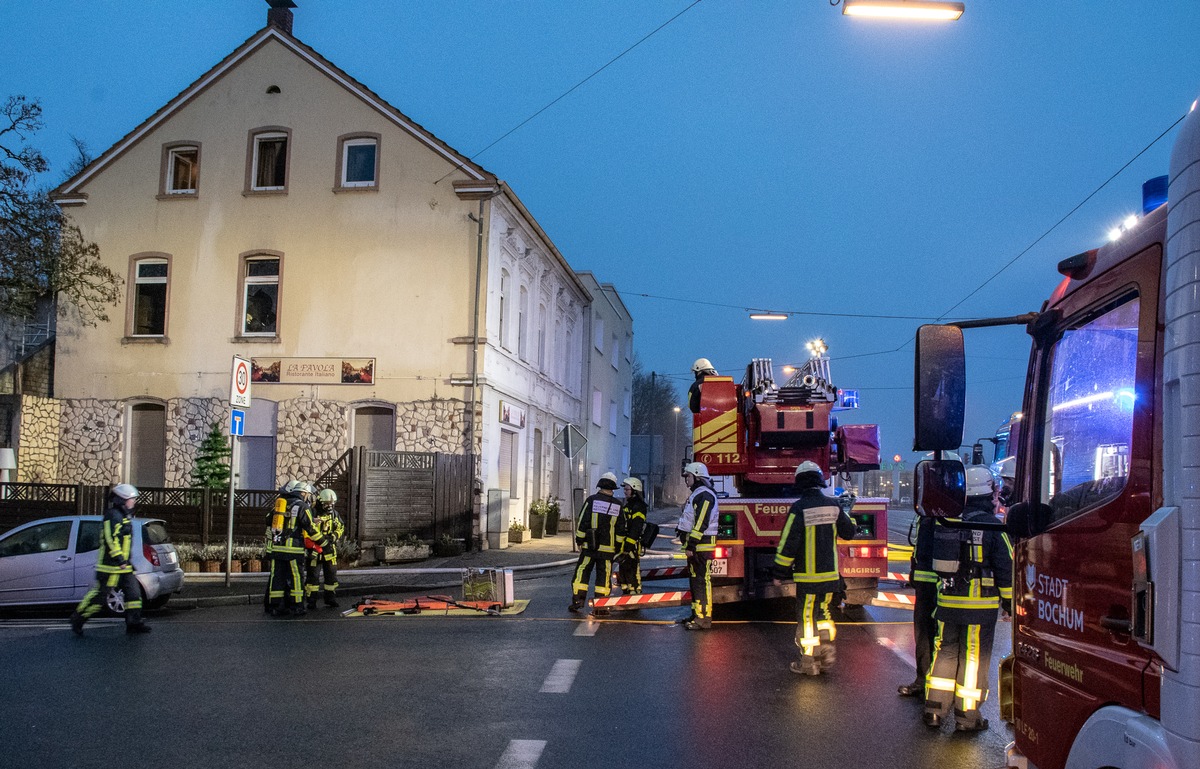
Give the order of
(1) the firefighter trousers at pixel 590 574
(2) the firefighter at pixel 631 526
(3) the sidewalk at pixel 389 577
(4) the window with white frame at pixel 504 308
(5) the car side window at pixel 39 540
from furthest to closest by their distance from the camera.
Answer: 1. (4) the window with white frame at pixel 504 308
2. (3) the sidewalk at pixel 389 577
3. (5) the car side window at pixel 39 540
4. (2) the firefighter at pixel 631 526
5. (1) the firefighter trousers at pixel 590 574

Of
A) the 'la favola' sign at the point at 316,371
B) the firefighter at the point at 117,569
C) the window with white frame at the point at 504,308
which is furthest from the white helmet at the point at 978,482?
the window with white frame at the point at 504,308

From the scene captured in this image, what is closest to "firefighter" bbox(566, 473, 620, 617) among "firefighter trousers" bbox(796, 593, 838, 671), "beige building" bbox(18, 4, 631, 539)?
"firefighter trousers" bbox(796, 593, 838, 671)

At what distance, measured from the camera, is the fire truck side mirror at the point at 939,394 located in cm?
358

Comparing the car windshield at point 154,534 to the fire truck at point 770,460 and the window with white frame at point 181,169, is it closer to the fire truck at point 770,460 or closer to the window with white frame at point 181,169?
the fire truck at point 770,460

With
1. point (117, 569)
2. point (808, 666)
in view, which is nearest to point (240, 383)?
point (117, 569)

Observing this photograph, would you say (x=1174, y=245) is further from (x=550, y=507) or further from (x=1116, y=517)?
(x=550, y=507)

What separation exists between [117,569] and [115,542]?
31 cm

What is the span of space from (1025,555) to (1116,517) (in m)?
0.99

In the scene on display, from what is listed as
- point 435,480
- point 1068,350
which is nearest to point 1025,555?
point 1068,350

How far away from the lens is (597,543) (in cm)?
1252

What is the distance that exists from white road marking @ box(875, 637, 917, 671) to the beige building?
42.6ft

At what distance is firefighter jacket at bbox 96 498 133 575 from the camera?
1150 cm

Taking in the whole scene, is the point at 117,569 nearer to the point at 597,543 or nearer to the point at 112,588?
the point at 112,588

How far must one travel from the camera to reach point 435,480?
840 inches
